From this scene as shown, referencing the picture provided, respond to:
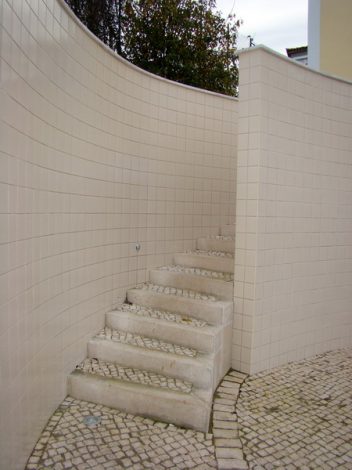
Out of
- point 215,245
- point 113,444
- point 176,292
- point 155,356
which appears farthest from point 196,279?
point 113,444

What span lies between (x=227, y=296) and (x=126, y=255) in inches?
47.4

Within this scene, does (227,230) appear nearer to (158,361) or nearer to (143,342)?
(143,342)

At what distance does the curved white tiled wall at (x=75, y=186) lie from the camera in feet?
7.56

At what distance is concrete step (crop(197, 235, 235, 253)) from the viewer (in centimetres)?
514

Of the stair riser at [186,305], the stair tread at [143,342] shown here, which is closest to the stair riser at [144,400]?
the stair tread at [143,342]

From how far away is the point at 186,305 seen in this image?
161 inches

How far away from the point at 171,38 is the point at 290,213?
515cm

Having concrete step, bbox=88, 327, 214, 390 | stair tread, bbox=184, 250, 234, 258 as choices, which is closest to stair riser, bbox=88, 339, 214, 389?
concrete step, bbox=88, 327, 214, 390

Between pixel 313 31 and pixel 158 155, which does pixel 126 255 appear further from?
pixel 313 31

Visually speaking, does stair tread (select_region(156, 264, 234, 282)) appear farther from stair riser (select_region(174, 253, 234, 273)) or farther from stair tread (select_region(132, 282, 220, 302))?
stair tread (select_region(132, 282, 220, 302))

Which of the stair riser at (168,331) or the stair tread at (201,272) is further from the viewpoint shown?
the stair tread at (201,272)

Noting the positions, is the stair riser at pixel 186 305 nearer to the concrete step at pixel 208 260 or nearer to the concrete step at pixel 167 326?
the concrete step at pixel 167 326

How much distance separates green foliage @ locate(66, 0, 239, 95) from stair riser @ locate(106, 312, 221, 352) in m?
5.41

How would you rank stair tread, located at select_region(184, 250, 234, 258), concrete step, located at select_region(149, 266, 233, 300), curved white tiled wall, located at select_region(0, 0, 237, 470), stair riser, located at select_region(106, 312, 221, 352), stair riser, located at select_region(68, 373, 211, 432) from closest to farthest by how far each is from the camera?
curved white tiled wall, located at select_region(0, 0, 237, 470), stair riser, located at select_region(68, 373, 211, 432), stair riser, located at select_region(106, 312, 221, 352), concrete step, located at select_region(149, 266, 233, 300), stair tread, located at select_region(184, 250, 234, 258)
